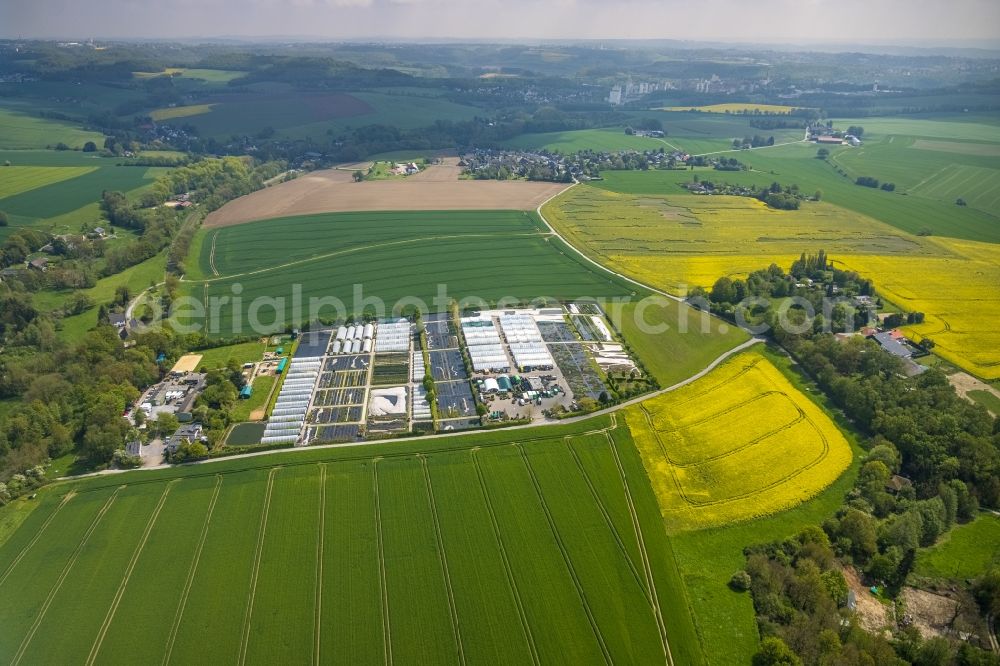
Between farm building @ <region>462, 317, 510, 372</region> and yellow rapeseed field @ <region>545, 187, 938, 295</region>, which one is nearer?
farm building @ <region>462, 317, 510, 372</region>

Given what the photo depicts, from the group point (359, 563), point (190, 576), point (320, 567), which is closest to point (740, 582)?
point (359, 563)

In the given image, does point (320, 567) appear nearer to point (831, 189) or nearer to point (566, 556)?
point (566, 556)

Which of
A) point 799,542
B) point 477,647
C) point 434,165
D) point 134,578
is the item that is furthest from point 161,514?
point 434,165

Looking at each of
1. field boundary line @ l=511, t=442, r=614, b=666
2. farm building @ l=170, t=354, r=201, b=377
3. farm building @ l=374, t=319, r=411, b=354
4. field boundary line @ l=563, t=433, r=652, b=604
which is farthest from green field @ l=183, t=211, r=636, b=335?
field boundary line @ l=511, t=442, r=614, b=666

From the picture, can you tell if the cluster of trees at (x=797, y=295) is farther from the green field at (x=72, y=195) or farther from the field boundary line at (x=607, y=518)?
the green field at (x=72, y=195)

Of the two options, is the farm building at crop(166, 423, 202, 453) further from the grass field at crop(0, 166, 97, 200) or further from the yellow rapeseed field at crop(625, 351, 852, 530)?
the grass field at crop(0, 166, 97, 200)

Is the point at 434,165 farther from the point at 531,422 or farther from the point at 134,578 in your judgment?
the point at 134,578

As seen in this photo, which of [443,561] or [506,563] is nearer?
[506,563]
